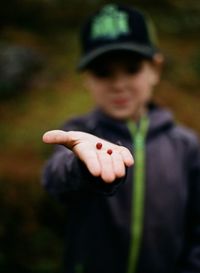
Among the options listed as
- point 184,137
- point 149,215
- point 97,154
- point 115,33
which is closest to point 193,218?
point 149,215

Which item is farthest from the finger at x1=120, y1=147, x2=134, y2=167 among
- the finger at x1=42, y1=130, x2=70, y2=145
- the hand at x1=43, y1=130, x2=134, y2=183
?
the finger at x1=42, y1=130, x2=70, y2=145

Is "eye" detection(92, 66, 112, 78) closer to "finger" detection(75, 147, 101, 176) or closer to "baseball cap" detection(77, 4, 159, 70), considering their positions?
"baseball cap" detection(77, 4, 159, 70)

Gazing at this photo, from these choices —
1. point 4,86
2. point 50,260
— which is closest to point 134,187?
point 50,260

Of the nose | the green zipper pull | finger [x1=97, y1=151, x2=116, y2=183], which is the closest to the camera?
finger [x1=97, y1=151, x2=116, y2=183]

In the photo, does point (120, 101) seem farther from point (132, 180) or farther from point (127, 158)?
point (127, 158)

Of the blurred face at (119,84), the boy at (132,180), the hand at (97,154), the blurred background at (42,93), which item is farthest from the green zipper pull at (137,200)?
the blurred background at (42,93)
